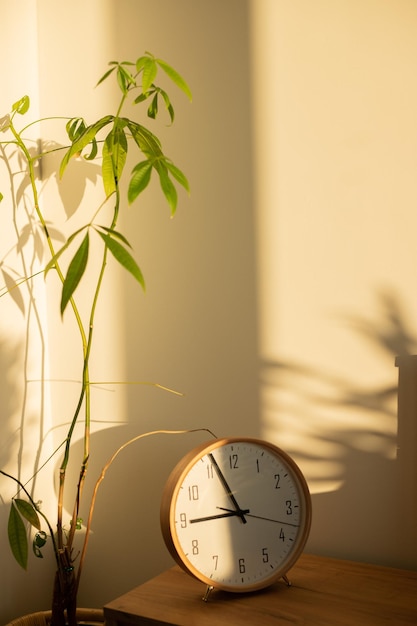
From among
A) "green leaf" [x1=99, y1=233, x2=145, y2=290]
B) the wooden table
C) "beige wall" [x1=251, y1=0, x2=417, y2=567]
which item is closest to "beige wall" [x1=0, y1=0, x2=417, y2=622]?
"beige wall" [x1=251, y1=0, x2=417, y2=567]

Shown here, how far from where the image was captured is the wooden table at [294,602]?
4.46 ft

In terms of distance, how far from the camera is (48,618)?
1.82m

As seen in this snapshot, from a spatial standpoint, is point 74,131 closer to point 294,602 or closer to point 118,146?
point 118,146

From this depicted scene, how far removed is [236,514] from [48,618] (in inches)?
25.9

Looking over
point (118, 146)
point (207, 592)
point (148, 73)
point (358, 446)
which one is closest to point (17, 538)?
point (207, 592)

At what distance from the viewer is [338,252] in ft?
5.38

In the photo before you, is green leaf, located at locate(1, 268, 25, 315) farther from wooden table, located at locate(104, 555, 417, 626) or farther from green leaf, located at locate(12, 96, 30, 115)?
wooden table, located at locate(104, 555, 417, 626)

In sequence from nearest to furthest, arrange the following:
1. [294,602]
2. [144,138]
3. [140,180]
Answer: [140,180] < [294,602] < [144,138]

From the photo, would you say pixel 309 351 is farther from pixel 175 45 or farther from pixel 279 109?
pixel 175 45

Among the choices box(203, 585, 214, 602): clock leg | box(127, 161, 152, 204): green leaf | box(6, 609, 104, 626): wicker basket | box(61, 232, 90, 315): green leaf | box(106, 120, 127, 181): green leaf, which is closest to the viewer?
box(61, 232, 90, 315): green leaf

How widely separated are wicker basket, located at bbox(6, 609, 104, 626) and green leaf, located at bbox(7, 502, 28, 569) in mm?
223

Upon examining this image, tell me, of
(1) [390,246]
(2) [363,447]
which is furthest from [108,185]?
(2) [363,447]

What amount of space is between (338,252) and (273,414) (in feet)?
1.36

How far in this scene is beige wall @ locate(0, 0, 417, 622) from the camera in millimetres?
1596
